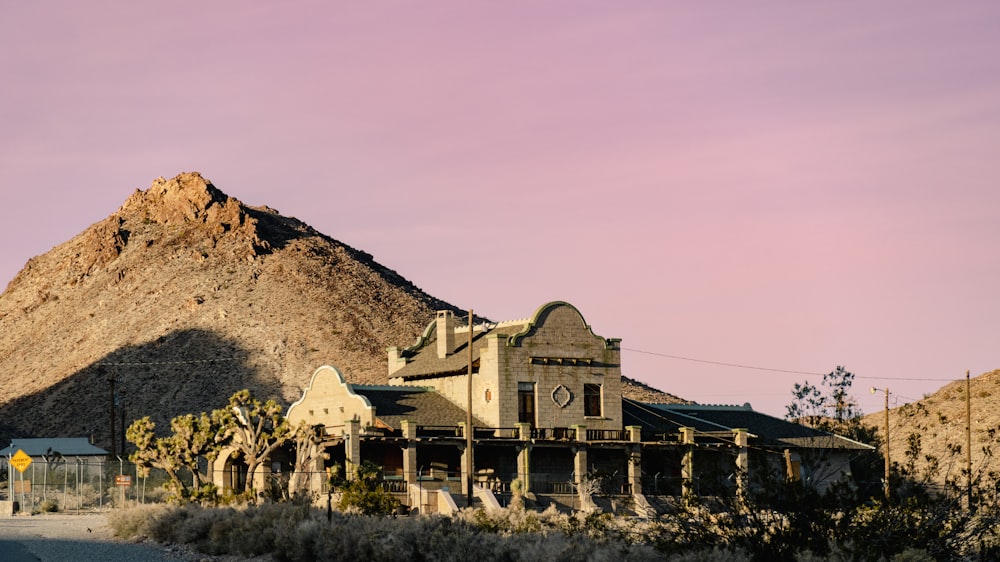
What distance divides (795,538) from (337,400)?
3912cm

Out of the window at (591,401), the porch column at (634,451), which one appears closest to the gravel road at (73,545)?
the window at (591,401)

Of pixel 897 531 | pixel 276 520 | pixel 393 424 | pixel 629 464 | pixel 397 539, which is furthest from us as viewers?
pixel 629 464

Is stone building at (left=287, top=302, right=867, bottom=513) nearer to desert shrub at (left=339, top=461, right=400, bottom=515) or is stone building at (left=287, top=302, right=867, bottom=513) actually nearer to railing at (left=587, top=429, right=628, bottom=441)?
railing at (left=587, top=429, right=628, bottom=441)

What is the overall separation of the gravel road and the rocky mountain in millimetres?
57451

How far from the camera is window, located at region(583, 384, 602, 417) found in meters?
61.6

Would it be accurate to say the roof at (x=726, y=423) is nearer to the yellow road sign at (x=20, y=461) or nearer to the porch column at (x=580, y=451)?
the porch column at (x=580, y=451)

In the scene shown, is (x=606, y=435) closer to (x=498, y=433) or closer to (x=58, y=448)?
(x=498, y=433)

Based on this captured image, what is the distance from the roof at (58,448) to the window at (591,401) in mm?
39933

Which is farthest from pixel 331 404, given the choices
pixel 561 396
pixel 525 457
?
pixel 561 396

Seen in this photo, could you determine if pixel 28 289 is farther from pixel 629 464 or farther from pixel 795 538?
pixel 795 538

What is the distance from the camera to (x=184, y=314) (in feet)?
412

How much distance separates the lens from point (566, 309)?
61.5 m

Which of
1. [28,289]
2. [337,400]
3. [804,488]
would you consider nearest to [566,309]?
[337,400]

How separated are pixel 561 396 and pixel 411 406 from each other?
721 cm
